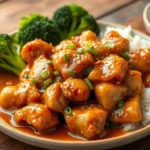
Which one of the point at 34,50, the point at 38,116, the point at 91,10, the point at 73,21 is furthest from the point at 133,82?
the point at 91,10

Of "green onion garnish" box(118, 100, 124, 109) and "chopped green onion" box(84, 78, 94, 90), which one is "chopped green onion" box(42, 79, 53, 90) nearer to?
"chopped green onion" box(84, 78, 94, 90)

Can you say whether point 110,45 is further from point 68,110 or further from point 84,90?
point 68,110

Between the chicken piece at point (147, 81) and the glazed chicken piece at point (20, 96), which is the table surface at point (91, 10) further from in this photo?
the glazed chicken piece at point (20, 96)

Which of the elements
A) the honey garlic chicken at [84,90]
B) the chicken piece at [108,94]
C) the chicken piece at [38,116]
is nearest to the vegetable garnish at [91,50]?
the honey garlic chicken at [84,90]

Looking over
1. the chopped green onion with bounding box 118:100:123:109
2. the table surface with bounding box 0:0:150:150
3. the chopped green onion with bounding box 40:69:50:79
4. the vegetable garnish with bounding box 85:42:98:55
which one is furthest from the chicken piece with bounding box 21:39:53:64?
the table surface with bounding box 0:0:150:150

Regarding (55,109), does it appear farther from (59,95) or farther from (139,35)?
(139,35)

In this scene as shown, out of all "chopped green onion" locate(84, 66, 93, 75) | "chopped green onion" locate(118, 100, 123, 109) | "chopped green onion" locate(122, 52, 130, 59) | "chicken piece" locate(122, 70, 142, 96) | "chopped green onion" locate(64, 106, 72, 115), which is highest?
"chopped green onion" locate(84, 66, 93, 75)

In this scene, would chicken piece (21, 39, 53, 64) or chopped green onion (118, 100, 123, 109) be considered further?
chicken piece (21, 39, 53, 64)
